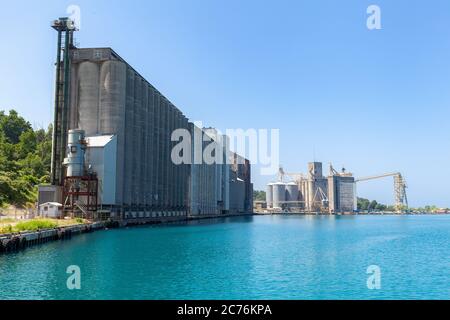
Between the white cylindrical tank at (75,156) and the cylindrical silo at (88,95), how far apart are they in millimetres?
9523

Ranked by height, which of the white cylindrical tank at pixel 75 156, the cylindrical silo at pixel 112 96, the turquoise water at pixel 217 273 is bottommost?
the turquoise water at pixel 217 273

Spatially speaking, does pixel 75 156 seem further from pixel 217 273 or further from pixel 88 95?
pixel 217 273

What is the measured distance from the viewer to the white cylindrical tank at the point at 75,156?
96.7 m

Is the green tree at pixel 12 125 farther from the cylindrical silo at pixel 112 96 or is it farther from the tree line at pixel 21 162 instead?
the cylindrical silo at pixel 112 96

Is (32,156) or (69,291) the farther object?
(32,156)

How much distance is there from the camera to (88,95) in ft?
360

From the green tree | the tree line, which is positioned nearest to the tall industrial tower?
the tree line

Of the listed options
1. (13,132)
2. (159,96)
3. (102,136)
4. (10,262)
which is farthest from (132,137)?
(10,262)

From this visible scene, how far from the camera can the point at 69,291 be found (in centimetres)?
2983

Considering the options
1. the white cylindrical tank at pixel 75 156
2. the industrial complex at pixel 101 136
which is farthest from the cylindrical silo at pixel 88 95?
the white cylindrical tank at pixel 75 156

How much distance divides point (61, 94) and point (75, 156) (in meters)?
21.7

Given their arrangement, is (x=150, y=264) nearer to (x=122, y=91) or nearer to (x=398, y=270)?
(x=398, y=270)

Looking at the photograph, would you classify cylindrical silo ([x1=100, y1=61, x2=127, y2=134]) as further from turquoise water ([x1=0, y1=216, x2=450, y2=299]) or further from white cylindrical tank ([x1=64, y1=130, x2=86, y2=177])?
turquoise water ([x1=0, y1=216, x2=450, y2=299])
